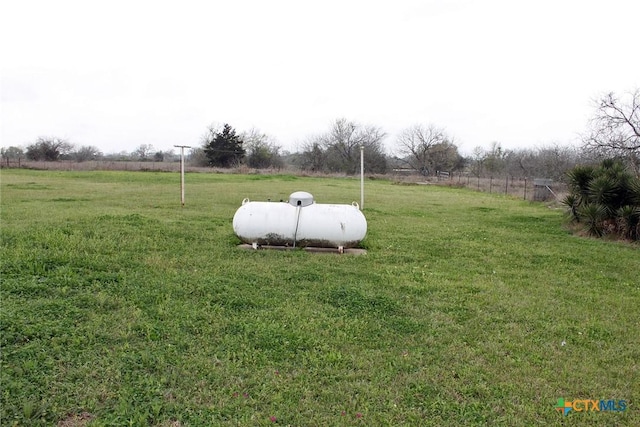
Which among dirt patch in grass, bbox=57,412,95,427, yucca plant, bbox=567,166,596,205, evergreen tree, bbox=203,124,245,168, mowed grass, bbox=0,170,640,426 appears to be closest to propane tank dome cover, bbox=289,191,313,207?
mowed grass, bbox=0,170,640,426

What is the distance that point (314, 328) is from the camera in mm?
3623

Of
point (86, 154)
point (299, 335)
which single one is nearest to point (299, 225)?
point (299, 335)

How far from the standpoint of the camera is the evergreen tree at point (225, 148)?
42.7 meters

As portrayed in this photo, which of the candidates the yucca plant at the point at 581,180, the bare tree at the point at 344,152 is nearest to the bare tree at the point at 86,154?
the bare tree at the point at 344,152

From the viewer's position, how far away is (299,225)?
626 cm

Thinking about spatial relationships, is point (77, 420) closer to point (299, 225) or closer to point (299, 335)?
point (299, 335)

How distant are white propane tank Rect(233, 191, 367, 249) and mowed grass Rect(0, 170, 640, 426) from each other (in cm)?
31

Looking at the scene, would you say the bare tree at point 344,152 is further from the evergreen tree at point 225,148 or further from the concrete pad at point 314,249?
the concrete pad at point 314,249

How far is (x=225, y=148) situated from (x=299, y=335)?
42292 mm

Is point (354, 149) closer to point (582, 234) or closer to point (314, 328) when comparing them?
point (582, 234)

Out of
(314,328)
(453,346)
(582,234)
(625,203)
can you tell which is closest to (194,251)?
(314,328)

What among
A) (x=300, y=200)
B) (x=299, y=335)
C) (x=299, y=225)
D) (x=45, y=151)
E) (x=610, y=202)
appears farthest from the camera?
(x=45, y=151)

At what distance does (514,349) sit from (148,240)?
5272 millimetres

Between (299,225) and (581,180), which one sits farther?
(581,180)
